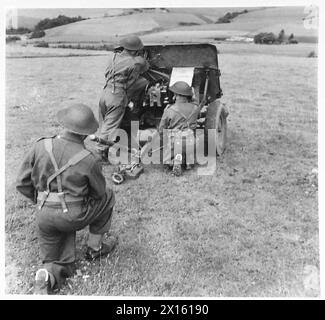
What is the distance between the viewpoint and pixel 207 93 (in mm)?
7336

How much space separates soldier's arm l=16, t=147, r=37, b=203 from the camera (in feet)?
14.1

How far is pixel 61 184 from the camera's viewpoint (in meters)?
4.22

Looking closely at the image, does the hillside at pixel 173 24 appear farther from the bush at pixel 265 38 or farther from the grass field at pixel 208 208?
the grass field at pixel 208 208

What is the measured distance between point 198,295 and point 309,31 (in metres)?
3.03

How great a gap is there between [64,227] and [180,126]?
2679mm

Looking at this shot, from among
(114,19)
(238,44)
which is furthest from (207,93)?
(114,19)

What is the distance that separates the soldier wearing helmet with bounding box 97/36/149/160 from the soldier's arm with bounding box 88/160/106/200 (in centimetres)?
239

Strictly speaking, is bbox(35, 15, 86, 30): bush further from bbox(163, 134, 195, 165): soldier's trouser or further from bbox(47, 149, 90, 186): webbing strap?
bbox(47, 149, 90, 186): webbing strap

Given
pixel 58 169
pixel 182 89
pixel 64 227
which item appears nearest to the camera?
pixel 58 169

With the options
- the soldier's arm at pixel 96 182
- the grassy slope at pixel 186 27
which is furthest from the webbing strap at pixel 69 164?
the grassy slope at pixel 186 27

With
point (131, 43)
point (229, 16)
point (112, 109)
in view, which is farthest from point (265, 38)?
point (112, 109)

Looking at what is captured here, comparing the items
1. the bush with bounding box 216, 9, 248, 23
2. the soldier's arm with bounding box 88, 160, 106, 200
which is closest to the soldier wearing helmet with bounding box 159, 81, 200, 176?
the bush with bounding box 216, 9, 248, 23

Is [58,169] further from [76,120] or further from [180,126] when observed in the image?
[180,126]
